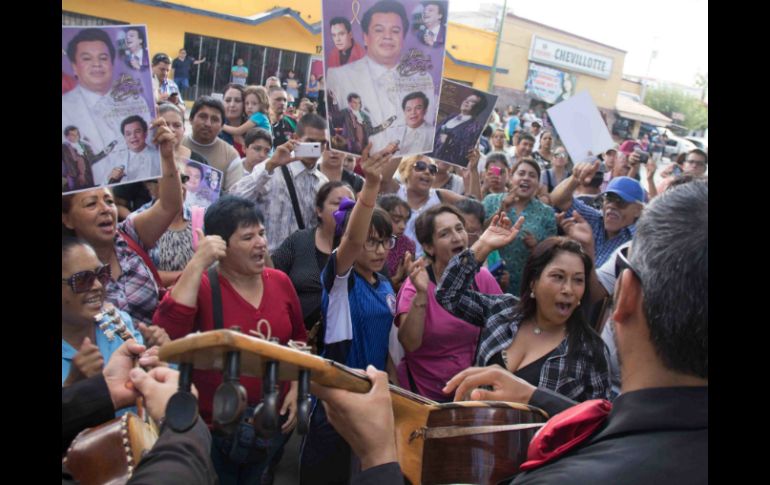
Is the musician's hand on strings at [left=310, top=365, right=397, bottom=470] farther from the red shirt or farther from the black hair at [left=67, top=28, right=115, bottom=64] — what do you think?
the black hair at [left=67, top=28, right=115, bottom=64]

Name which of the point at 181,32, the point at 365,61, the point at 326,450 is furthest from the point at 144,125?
the point at 181,32

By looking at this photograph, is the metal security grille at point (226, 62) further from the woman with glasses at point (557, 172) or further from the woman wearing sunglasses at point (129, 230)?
the woman wearing sunglasses at point (129, 230)

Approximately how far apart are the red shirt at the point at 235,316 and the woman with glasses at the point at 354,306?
0.65 ft

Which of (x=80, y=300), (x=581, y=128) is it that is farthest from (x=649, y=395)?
(x=581, y=128)

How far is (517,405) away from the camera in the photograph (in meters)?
2.21

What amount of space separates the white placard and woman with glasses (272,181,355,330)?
2.43 metres

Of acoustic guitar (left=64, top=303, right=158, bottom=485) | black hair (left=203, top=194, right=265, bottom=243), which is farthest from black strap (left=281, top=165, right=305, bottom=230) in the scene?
acoustic guitar (left=64, top=303, right=158, bottom=485)

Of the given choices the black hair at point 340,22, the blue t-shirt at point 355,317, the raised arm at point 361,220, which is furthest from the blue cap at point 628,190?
the black hair at point 340,22

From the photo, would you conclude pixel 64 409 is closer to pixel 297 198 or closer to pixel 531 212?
pixel 297 198

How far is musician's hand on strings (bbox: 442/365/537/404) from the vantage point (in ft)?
7.94

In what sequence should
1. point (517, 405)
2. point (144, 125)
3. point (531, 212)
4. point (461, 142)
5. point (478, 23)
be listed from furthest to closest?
point (478, 23) → point (531, 212) → point (461, 142) → point (144, 125) → point (517, 405)

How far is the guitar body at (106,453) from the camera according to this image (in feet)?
6.12

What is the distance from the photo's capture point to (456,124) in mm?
4676
